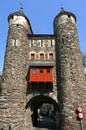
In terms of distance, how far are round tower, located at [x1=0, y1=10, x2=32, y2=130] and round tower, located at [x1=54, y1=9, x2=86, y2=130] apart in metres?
3.98

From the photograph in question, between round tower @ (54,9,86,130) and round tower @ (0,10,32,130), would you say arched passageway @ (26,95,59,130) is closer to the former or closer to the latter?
round tower @ (54,9,86,130)

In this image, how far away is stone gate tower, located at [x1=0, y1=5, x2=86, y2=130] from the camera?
1495 cm

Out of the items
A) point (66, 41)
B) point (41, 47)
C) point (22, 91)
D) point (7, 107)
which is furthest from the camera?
point (41, 47)

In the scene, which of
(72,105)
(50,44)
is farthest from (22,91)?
(50,44)

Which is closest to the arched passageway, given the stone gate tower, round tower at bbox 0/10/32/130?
the stone gate tower

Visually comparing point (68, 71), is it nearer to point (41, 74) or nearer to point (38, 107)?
point (41, 74)

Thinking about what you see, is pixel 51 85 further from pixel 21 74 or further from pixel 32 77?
pixel 21 74

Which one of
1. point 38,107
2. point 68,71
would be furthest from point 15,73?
point 38,107

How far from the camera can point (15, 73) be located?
15.8 m

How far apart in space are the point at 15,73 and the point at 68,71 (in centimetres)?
569

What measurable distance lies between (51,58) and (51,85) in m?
3.37

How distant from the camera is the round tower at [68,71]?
14.8m

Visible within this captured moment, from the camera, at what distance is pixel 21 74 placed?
53.3ft

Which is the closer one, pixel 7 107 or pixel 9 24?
pixel 7 107
